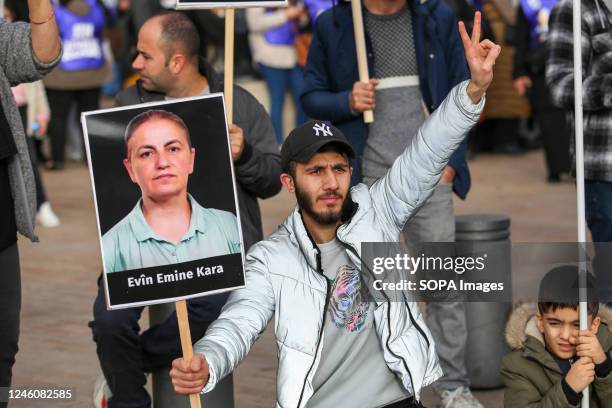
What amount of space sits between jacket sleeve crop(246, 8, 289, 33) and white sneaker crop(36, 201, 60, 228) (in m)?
3.62

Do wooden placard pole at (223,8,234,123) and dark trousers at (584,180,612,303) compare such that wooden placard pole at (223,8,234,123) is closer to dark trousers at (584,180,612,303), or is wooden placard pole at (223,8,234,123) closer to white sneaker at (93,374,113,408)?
white sneaker at (93,374,113,408)

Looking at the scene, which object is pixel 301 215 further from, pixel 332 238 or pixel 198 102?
pixel 198 102

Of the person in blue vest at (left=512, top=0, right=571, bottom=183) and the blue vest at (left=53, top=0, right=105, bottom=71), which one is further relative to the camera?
the blue vest at (left=53, top=0, right=105, bottom=71)

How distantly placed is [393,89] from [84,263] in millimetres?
4439

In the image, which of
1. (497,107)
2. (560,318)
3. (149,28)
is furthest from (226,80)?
(497,107)

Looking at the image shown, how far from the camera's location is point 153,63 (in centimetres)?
559

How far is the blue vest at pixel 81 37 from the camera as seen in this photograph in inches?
554

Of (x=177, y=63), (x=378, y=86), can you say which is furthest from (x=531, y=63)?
(x=177, y=63)

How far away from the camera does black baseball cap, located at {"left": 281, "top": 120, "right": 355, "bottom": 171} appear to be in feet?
15.2

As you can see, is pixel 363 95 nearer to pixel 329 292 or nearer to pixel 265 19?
pixel 329 292

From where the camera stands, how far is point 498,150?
15.6 m

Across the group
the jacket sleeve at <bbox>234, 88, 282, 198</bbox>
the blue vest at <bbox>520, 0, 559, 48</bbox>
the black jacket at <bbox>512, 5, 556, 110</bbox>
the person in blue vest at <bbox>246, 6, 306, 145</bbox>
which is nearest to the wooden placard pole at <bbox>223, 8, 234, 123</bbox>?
the jacket sleeve at <bbox>234, 88, 282, 198</bbox>

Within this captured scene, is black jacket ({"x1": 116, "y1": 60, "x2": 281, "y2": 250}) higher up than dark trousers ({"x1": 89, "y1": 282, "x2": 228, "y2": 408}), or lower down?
higher up

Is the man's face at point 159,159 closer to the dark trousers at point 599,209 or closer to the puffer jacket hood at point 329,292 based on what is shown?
the puffer jacket hood at point 329,292
